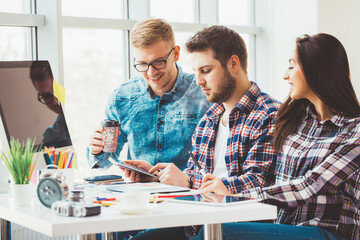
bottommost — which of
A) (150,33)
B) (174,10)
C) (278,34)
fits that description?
(150,33)

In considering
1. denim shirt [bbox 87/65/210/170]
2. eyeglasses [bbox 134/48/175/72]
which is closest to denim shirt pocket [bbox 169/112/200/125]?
denim shirt [bbox 87/65/210/170]

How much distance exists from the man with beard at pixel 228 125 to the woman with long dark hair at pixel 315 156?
3.7 inches

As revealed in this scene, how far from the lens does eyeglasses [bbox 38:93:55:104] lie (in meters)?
2.17

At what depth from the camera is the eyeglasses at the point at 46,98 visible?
217cm

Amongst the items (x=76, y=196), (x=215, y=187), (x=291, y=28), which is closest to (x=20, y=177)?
(x=76, y=196)

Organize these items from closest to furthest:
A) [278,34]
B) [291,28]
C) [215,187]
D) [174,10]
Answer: [215,187]
[174,10]
[291,28]
[278,34]

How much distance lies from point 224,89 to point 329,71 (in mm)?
542

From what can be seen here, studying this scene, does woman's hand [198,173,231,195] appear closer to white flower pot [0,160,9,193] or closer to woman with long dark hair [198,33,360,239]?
woman with long dark hair [198,33,360,239]

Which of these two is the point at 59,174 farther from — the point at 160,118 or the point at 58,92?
the point at 160,118

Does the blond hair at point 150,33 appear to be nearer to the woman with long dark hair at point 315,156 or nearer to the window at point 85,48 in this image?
the window at point 85,48

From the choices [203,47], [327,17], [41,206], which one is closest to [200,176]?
[203,47]

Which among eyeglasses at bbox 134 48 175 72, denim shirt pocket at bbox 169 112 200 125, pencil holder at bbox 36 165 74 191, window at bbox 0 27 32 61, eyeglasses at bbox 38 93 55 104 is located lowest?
pencil holder at bbox 36 165 74 191

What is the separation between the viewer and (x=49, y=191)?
1632 mm

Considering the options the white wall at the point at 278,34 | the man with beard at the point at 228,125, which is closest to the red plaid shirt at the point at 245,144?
the man with beard at the point at 228,125
